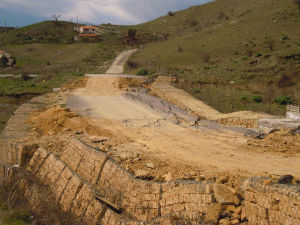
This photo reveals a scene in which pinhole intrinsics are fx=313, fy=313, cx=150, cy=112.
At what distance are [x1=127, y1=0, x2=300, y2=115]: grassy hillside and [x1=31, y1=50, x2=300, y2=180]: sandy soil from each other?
169 inches

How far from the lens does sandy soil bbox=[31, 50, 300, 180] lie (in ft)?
23.6

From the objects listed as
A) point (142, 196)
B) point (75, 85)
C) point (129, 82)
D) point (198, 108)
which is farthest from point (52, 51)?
point (142, 196)

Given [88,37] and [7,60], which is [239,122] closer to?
[7,60]

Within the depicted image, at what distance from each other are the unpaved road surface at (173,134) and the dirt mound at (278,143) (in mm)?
282

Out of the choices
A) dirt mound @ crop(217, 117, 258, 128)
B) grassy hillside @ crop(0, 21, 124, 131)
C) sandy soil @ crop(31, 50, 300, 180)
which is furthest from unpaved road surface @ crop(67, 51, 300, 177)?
grassy hillside @ crop(0, 21, 124, 131)

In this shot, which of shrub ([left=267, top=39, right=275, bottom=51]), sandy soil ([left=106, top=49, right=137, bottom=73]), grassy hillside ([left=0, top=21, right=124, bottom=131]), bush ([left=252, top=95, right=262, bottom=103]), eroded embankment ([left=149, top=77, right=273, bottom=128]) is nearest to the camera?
eroded embankment ([left=149, top=77, right=273, bottom=128])

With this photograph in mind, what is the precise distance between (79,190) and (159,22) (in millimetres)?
71898

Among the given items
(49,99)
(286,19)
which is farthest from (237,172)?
(286,19)

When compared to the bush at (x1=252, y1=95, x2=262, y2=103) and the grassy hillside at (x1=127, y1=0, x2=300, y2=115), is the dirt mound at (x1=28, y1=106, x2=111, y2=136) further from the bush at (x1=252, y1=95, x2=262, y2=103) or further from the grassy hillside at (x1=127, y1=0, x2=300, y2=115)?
the bush at (x1=252, y1=95, x2=262, y2=103)

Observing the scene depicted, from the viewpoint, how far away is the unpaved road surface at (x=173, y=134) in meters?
7.38

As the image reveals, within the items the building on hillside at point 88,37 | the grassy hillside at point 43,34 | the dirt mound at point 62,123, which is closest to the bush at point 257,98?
the dirt mound at point 62,123

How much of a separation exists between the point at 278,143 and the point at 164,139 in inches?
127

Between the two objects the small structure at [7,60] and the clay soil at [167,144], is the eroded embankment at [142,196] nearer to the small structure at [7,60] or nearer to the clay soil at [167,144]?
the clay soil at [167,144]

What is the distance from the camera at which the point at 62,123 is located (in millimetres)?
11297
